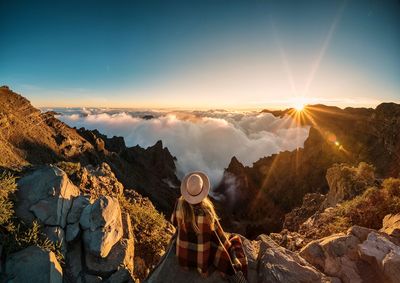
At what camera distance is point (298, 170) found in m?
82.6

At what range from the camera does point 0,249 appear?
5141 mm

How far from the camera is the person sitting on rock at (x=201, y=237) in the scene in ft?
15.6

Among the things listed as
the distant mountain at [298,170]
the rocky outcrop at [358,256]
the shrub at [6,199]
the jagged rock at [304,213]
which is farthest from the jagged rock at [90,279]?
the distant mountain at [298,170]

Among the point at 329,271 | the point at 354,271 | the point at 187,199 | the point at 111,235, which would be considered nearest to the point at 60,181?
the point at 111,235

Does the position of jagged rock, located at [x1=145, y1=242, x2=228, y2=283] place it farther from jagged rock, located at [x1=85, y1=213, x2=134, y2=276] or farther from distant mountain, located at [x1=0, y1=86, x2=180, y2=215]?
distant mountain, located at [x1=0, y1=86, x2=180, y2=215]

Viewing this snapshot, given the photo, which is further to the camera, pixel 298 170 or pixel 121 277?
pixel 298 170

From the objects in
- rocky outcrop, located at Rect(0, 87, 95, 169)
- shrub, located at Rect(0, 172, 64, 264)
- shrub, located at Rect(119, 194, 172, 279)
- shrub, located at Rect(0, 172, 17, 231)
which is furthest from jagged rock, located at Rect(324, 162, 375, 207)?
rocky outcrop, located at Rect(0, 87, 95, 169)

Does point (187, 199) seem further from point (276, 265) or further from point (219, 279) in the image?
point (276, 265)

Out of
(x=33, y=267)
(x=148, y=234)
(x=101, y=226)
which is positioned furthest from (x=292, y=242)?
(x=33, y=267)

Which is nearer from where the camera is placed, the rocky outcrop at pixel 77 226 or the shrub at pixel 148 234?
the rocky outcrop at pixel 77 226

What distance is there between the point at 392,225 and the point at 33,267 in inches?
363

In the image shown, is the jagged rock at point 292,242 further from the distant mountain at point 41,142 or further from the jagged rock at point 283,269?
the distant mountain at point 41,142

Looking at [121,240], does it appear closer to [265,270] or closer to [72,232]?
[72,232]

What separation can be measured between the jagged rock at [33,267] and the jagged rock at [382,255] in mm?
7047
